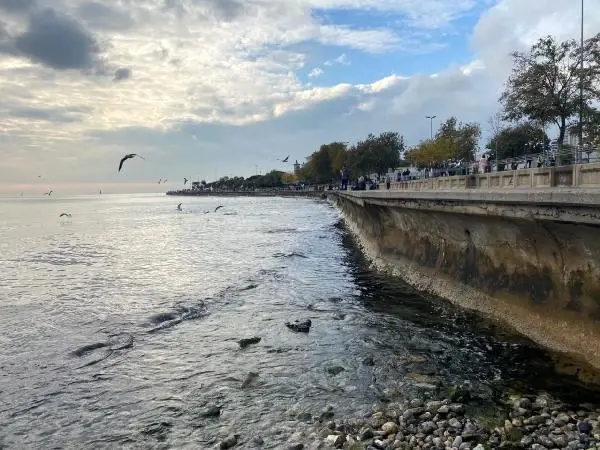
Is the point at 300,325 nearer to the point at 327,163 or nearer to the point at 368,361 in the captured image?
the point at 368,361

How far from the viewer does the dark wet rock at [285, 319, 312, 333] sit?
14.5m

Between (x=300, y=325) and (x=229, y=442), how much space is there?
6.91 metres

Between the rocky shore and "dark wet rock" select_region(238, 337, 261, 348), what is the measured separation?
4.63m

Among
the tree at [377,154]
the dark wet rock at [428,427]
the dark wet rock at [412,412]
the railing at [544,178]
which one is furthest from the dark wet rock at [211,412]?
the tree at [377,154]

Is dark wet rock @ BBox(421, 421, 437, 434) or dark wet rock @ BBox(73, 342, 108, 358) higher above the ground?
dark wet rock @ BBox(421, 421, 437, 434)

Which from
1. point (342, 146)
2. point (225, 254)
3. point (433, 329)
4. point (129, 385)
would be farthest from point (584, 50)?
point (342, 146)

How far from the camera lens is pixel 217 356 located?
41.0 feet

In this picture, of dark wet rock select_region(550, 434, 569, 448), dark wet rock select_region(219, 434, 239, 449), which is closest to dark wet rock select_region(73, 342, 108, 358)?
dark wet rock select_region(219, 434, 239, 449)

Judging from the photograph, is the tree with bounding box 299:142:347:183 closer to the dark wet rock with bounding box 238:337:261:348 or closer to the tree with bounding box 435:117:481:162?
the tree with bounding box 435:117:481:162

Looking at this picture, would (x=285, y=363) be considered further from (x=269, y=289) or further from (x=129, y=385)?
(x=269, y=289)

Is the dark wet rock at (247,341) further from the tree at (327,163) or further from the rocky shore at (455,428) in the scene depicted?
the tree at (327,163)

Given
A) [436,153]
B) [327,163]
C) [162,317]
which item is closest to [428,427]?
[162,317]

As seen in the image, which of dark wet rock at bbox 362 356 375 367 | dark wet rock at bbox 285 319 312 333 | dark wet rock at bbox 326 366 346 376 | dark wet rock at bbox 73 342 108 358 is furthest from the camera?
dark wet rock at bbox 285 319 312 333

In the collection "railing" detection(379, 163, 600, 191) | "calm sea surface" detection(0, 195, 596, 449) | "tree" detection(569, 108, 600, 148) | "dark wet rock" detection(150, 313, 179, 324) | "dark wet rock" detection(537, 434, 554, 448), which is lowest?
"dark wet rock" detection(150, 313, 179, 324)
